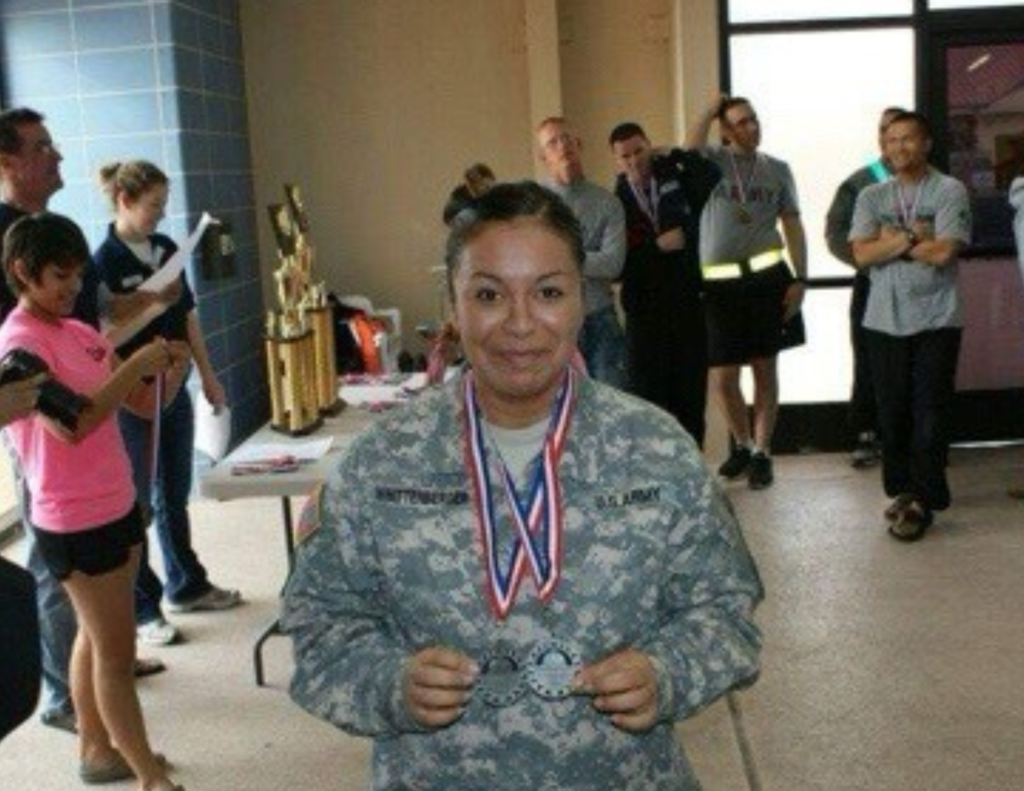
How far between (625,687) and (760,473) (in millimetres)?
4640

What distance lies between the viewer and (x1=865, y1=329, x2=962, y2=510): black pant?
15.9 ft

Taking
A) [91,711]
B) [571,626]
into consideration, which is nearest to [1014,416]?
[91,711]

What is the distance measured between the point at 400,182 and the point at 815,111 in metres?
2.23

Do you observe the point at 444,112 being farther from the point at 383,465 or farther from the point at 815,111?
the point at 383,465

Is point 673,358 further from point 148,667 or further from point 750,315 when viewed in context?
point 148,667

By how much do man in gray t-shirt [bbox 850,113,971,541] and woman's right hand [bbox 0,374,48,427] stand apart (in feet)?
10.7

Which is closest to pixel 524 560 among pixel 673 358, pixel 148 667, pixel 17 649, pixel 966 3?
pixel 17 649

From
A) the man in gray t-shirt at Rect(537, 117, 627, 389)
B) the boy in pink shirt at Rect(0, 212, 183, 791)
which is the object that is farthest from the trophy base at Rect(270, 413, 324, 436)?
the man in gray t-shirt at Rect(537, 117, 627, 389)

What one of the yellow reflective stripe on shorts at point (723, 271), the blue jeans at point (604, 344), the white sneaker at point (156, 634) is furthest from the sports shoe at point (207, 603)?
the yellow reflective stripe on shorts at point (723, 271)

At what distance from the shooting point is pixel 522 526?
1432mm

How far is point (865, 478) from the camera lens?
19.5 ft

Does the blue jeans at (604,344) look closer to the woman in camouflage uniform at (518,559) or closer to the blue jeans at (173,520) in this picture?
the blue jeans at (173,520)

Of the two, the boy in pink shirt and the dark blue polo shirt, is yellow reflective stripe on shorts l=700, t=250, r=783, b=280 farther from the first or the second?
the boy in pink shirt

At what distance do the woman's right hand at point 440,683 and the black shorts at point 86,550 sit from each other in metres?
1.66
